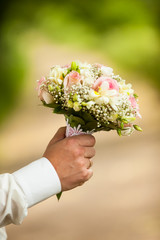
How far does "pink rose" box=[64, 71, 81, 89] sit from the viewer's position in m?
1.31

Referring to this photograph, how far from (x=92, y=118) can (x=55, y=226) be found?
7.02 feet

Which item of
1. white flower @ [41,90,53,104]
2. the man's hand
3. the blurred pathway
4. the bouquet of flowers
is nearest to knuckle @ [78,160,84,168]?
the man's hand

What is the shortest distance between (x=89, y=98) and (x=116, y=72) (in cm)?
212

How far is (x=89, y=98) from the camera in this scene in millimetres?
1280

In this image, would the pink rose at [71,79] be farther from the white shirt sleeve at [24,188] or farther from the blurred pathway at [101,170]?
the blurred pathway at [101,170]

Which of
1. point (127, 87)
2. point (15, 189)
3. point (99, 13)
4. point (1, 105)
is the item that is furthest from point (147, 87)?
point (15, 189)

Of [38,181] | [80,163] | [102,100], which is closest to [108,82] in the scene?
[102,100]

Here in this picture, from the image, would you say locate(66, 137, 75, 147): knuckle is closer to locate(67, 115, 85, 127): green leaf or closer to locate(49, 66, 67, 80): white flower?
locate(67, 115, 85, 127): green leaf

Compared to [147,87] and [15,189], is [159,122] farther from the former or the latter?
[15,189]

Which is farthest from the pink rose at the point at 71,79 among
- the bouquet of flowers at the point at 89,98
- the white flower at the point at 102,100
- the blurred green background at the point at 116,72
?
the blurred green background at the point at 116,72

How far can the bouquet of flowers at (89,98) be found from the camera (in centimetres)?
128

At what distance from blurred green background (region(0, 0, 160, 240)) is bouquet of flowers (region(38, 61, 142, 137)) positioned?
1.93 m

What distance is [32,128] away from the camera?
10.9 feet

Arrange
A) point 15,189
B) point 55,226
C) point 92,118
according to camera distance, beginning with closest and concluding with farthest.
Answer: point 15,189 → point 92,118 → point 55,226
